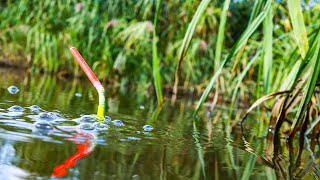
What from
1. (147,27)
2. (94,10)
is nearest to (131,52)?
(147,27)

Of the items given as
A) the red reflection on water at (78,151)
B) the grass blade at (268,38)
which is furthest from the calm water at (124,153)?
the grass blade at (268,38)

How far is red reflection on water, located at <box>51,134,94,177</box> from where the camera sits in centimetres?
63

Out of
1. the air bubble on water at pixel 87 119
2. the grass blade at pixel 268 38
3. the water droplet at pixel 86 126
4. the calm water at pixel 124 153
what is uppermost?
the grass blade at pixel 268 38

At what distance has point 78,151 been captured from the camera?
784 millimetres

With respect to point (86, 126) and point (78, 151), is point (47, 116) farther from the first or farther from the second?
point (78, 151)

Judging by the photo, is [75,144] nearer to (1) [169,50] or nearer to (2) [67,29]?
(1) [169,50]

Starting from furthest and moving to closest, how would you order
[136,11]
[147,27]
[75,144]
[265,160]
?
A: [136,11] < [147,27] < [265,160] < [75,144]

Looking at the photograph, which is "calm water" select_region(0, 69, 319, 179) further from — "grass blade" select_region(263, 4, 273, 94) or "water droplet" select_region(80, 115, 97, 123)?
"grass blade" select_region(263, 4, 273, 94)

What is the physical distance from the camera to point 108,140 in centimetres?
93

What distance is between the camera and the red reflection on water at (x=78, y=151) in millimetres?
634

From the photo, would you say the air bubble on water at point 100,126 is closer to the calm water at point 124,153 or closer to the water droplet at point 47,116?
the calm water at point 124,153

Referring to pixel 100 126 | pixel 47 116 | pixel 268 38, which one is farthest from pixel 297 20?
pixel 47 116

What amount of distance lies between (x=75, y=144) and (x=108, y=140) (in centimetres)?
11

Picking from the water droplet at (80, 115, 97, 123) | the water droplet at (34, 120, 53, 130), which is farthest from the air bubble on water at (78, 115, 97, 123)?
the water droplet at (34, 120, 53, 130)
